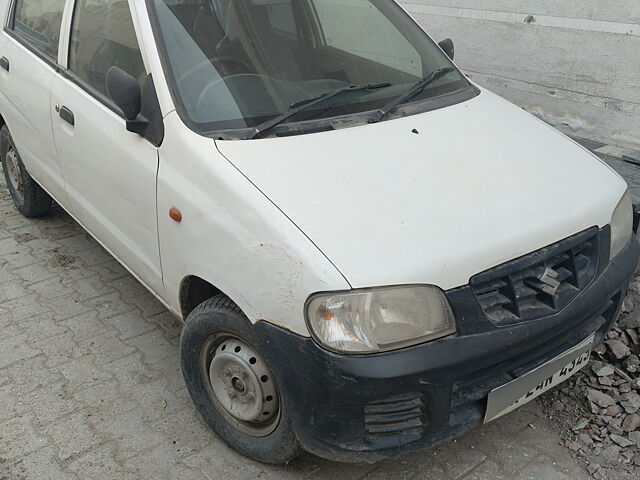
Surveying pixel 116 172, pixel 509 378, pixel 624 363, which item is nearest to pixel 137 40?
pixel 116 172

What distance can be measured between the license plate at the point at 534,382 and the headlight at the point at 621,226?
40cm

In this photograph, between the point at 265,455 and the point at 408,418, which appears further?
the point at 265,455

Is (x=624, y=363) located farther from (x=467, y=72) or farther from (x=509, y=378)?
(x=467, y=72)

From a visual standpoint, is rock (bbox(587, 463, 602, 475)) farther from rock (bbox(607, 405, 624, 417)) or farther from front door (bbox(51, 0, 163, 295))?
front door (bbox(51, 0, 163, 295))

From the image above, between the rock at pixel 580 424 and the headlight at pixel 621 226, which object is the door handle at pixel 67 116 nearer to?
the headlight at pixel 621 226

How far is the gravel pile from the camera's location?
274 cm

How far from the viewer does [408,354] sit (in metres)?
2.12

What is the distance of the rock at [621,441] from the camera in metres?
2.77

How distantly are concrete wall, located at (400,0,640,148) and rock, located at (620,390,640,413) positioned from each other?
234 cm

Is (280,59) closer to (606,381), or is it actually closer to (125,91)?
(125,91)

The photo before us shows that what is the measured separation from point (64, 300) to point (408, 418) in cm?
243

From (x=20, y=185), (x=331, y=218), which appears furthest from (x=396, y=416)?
(x=20, y=185)

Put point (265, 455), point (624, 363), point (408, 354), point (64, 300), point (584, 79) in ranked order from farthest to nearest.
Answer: point (584, 79) < point (64, 300) < point (624, 363) < point (265, 455) < point (408, 354)

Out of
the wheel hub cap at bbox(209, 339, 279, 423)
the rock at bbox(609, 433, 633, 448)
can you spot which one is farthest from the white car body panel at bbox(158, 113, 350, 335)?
the rock at bbox(609, 433, 633, 448)
